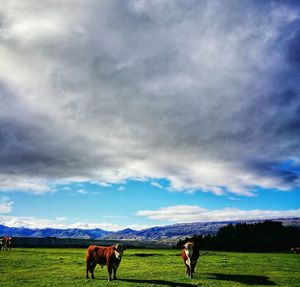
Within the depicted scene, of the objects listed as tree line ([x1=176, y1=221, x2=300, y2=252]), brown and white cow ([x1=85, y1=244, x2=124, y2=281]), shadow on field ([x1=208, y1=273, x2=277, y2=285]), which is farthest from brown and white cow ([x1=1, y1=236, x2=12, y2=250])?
shadow on field ([x1=208, y1=273, x2=277, y2=285])

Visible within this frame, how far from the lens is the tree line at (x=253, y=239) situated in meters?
120

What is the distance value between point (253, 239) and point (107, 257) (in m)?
107

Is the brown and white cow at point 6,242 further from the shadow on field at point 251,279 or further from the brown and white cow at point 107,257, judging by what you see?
the shadow on field at point 251,279

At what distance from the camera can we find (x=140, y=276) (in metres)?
29.6

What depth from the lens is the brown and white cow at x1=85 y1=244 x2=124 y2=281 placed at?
2779 cm

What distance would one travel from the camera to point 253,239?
404 feet

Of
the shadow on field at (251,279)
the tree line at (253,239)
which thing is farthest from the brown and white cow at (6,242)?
the shadow on field at (251,279)

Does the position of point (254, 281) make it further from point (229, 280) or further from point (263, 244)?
point (263, 244)

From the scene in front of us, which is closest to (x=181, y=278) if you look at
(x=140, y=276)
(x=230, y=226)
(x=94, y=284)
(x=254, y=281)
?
(x=140, y=276)

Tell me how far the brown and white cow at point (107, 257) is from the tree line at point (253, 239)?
93.4 meters

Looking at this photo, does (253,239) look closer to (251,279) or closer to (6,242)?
(6,242)

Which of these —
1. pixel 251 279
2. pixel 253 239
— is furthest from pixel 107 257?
pixel 253 239

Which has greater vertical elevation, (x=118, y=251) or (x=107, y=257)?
(x=118, y=251)

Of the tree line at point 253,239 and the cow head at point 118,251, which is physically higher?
the cow head at point 118,251
